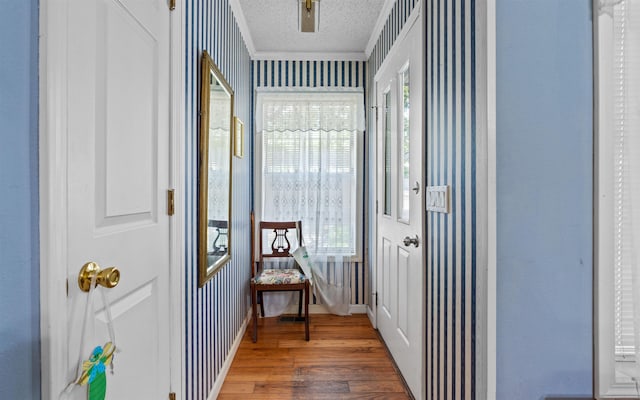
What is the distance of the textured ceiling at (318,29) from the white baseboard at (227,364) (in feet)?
7.57

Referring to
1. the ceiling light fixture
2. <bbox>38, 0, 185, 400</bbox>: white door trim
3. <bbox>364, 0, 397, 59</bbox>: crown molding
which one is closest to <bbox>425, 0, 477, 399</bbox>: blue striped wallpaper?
the ceiling light fixture

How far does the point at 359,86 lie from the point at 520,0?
228 cm

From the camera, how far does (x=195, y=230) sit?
5.32 feet

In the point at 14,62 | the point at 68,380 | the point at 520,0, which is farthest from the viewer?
the point at 520,0

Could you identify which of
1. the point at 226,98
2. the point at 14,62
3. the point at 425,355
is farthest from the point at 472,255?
the point at 226,98

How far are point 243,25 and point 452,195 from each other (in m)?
2.24

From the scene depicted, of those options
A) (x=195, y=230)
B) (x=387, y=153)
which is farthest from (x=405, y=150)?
(x=195, y=230)

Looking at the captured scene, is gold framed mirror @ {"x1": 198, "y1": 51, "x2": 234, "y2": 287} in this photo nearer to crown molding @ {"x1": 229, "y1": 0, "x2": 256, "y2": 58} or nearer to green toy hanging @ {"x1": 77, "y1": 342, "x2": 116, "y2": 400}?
crown molding @ {"x1": 229, "y1": 0, "x2": 256, "y2": 58}

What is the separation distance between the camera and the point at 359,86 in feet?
10.9

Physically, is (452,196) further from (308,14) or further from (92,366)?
(92,366)

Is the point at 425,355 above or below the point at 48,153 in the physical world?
below

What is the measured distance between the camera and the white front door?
1839mm

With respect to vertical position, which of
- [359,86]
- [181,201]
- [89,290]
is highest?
[359,86]

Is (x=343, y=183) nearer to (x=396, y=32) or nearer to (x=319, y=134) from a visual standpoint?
(x=319, y=134)
